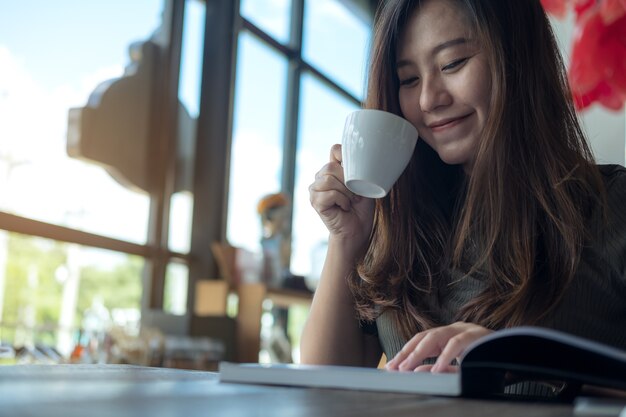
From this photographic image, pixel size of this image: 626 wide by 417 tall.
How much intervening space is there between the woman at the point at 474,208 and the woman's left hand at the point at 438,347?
0.34m

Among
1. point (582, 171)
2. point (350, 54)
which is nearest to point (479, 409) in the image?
point (582, 171)

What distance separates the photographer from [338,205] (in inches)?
49.0

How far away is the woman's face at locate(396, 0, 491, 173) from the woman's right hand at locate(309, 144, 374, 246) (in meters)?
0.16

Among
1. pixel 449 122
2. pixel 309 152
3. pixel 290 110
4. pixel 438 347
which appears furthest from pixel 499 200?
pixel 309 152

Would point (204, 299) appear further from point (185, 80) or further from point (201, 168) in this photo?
point (185, 80)

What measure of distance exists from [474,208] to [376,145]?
0.27 meters

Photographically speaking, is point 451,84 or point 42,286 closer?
point 451,84

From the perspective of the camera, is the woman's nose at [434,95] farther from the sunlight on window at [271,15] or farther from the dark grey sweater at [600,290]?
the sunlight on window at [271,15]

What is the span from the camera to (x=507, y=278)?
1.14 metres

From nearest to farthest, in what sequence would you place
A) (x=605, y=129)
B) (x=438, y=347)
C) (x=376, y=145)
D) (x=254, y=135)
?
(x=438, y=347) < (x=376, y=145) < (x=605, y=129) < (x=254, y=135)

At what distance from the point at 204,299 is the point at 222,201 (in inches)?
18.1

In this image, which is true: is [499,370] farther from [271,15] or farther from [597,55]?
[271,15]

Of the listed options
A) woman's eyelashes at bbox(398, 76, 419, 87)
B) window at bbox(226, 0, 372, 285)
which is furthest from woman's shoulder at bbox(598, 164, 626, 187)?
window at bbox(226, 0, 372, 285)

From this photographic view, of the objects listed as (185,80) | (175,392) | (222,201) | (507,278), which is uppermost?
(185,80)
